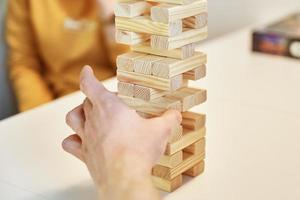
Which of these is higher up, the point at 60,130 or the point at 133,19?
the point at 133,19

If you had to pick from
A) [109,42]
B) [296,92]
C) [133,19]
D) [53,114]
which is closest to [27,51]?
[109,42]

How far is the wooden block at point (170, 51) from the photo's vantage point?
29.4 inches

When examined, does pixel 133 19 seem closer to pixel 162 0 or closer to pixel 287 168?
pixel 162 0

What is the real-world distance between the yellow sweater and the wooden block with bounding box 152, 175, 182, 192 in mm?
744

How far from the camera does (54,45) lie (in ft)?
5.23

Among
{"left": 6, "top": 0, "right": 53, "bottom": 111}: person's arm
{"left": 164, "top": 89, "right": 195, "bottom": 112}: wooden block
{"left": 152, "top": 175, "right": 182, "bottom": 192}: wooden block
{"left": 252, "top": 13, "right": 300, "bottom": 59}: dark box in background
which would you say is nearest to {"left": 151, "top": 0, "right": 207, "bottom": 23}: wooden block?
{"left": 164, "top": 89, "right": 195, "bottom": 112}: wooden block

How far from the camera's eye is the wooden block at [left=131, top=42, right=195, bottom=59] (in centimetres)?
75

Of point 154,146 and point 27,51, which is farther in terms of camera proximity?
point 27,51

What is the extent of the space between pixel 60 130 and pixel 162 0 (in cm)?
38

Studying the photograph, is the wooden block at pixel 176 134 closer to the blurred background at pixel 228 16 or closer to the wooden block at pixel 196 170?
the wooden block at pixel 196 170

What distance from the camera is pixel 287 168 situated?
88 centimetres

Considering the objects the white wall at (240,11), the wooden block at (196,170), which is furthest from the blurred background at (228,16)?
the wooden block at (196,170)

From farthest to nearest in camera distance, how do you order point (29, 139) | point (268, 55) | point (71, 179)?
point (268, 55) < point (29, 139) < point (71, 179)

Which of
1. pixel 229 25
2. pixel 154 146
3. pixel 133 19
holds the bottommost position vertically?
pixel 229 25
